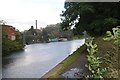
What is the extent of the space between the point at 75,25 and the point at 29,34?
57422 millimetres

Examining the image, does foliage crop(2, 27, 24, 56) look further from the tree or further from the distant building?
the tree

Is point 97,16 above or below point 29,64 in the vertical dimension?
above

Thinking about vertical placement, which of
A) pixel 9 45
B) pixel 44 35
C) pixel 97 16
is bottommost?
pixel 9 45

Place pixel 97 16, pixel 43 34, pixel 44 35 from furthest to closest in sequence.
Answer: pixel 44 35 < pixel 43 34 < pixel 97 16

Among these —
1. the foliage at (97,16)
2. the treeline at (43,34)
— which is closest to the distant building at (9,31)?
the foliage at (97,16)

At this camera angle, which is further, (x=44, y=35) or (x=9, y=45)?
(x=44, y=35)

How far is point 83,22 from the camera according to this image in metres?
18.6

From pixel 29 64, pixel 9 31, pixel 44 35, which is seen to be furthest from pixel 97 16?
pixel 44 35

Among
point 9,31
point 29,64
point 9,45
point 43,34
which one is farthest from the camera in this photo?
point 43,34

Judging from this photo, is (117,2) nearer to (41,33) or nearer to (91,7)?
(91,7)

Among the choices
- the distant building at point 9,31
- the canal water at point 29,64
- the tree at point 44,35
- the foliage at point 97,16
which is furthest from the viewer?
the tree at point 44,35

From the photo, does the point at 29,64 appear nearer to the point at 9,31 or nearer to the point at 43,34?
the point at 9,31

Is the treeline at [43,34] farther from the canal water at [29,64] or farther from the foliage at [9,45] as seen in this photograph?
the canal water at [29,64]

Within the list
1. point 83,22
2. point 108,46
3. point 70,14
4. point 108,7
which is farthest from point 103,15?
point 108,46
